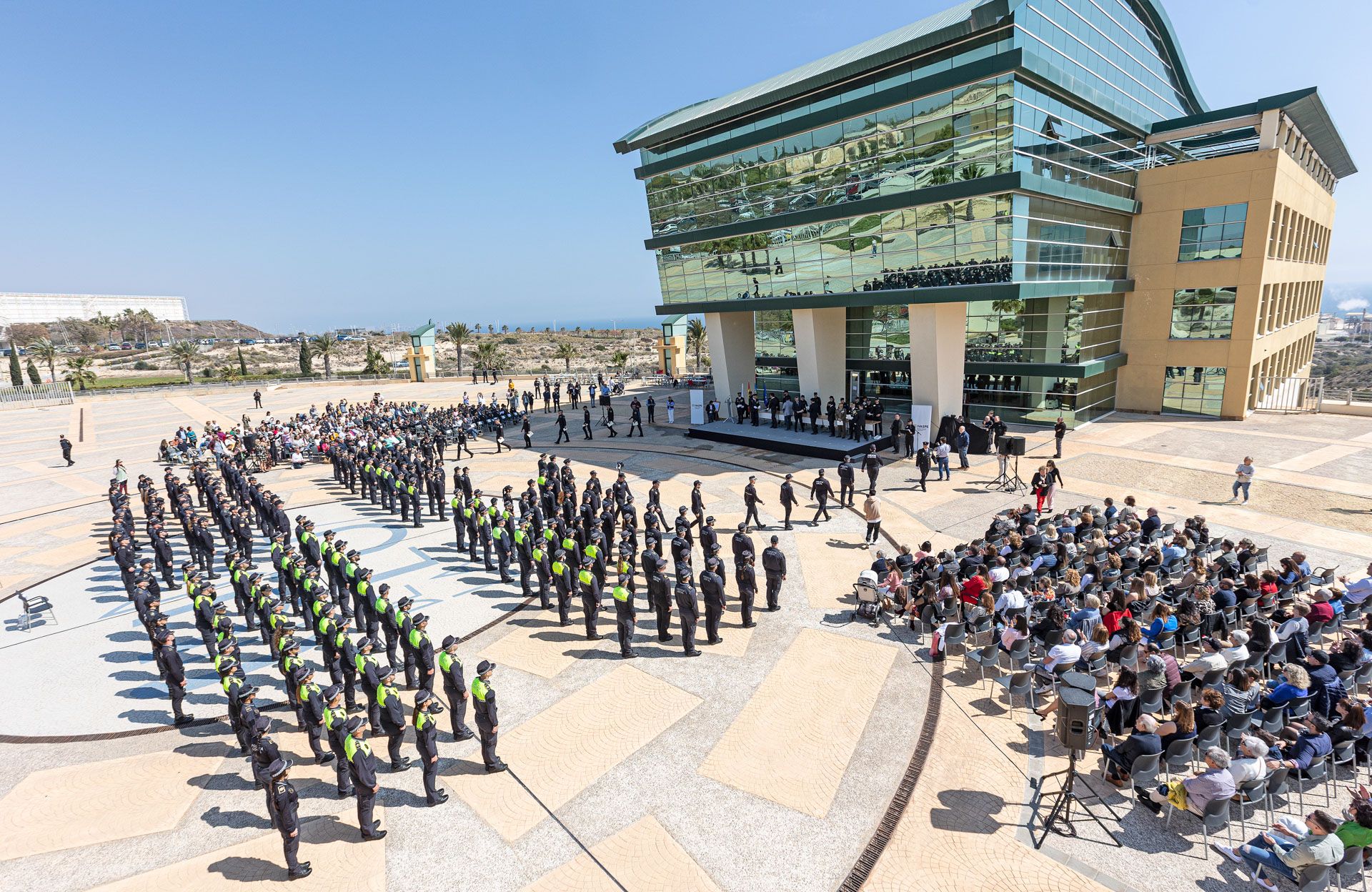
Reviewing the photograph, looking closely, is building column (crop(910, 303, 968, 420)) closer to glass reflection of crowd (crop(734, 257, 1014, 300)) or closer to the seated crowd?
glass reflection of crowd (crop(734, 257, 1014, 300))

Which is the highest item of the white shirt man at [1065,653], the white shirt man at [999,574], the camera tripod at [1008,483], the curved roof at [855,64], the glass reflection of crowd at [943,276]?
the curved roof at [855,64]

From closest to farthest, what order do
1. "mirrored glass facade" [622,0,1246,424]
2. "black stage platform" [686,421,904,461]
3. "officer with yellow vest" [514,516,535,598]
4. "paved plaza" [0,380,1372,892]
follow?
1. "paved plaza" [0,380,1372,892]
2. "officer with yellow vest" [514,516,535,598]
3. "mirrored glass facade" [622,0,1246,424]
4. "black stage platform" [686,421,904,461]

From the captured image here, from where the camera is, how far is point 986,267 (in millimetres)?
22734

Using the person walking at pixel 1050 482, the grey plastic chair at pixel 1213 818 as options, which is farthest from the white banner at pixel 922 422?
the grey plastic chair at pixel 1213 818

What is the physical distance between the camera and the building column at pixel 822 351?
94.6 ft

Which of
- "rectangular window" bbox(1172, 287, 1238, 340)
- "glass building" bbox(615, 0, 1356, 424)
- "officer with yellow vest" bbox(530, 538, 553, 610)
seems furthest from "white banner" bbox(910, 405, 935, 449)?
"rectangular window" bbox(1172, 287, 1238, 340)

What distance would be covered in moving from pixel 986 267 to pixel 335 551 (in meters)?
22.7

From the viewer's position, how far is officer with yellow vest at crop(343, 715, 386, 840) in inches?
267

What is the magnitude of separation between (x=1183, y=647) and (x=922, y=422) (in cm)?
1475

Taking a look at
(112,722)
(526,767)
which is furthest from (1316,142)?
(112,722)

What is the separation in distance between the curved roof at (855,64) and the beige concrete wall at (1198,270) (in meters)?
11.1

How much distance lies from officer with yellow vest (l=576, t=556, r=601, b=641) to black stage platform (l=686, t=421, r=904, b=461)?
48.9 ft

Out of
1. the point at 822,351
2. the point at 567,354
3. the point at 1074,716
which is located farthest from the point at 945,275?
the point at 567,354

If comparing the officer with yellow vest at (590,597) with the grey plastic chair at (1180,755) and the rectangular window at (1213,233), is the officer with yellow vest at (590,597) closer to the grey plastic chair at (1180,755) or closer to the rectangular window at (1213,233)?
the grey plastic chair at (1180,755)
